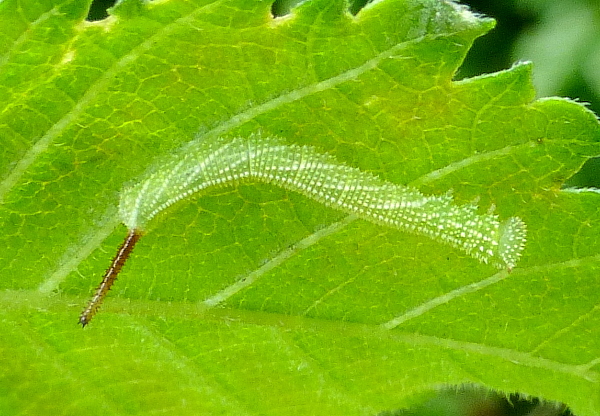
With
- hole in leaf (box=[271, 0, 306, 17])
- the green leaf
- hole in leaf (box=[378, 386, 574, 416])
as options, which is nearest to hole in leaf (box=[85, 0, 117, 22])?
hole in leaf (box=[271, 0, 306, 17])

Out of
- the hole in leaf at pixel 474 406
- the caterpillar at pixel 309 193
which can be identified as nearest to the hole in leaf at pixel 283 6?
the caterpillar at pixel 309 193

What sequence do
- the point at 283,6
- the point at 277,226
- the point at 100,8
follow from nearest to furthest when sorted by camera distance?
the point at 277,226 < the point at 283,6 < the point at 100,8

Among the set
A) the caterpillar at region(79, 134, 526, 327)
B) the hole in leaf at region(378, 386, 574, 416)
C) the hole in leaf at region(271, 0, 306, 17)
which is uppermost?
the caterpillar at region(79, 134, 526, 327)

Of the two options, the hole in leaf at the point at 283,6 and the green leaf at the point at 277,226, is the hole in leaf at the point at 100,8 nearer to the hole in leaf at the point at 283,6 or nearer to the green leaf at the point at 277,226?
the hole in leaf at the point at 283,6

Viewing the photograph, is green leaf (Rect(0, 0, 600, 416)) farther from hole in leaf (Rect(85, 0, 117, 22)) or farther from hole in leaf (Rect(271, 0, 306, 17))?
hole in leaf (Rect(85, 0, 117, 22))

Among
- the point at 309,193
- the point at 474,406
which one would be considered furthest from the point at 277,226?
the point at 474,406

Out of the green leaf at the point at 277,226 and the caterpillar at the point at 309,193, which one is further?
→ the caterpillar at the point at 309,193

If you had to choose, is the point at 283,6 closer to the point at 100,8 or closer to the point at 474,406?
the point at 100,8
